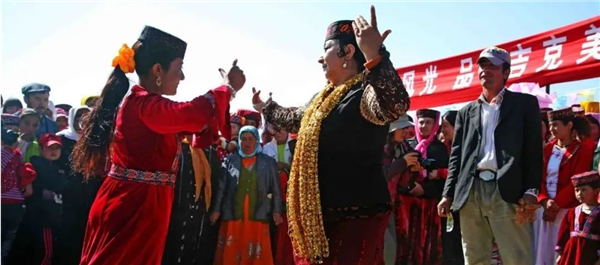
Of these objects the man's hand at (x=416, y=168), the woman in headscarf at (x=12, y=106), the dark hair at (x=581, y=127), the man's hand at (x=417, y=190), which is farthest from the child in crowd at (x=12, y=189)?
the dark hair at (x=581, y=127)

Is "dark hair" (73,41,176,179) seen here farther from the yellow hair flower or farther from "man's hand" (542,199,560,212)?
"man's hand" (542,199,560,212)

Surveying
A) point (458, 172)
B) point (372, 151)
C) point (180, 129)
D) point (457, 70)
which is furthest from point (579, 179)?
point (457, 70)

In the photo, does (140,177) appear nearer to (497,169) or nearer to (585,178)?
(497,169)

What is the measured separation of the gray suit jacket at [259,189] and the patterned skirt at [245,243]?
0.38ft

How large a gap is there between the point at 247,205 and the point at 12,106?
3269mm

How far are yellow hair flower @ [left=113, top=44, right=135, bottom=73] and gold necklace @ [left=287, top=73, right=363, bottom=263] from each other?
125 cm

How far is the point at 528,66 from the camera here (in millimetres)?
8961

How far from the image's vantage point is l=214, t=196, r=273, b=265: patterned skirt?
24.6ft

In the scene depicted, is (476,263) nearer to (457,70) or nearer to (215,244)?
(215,244)

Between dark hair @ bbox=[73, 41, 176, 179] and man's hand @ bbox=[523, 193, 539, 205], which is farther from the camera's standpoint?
man's hand @ bbox=[523, 193, 539, 205]

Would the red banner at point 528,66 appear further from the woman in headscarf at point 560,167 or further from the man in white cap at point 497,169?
the man in white cap at point 497,169

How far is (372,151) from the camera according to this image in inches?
119

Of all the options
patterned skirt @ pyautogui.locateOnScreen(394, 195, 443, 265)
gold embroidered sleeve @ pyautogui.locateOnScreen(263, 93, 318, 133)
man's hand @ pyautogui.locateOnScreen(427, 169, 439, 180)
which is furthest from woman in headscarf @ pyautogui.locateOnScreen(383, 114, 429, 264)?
gold embroidered sleeve @ pyautogui.locateOnScreen(263, 93, 318, 133)

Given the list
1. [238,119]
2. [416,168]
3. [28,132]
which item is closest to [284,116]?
[416,168]
